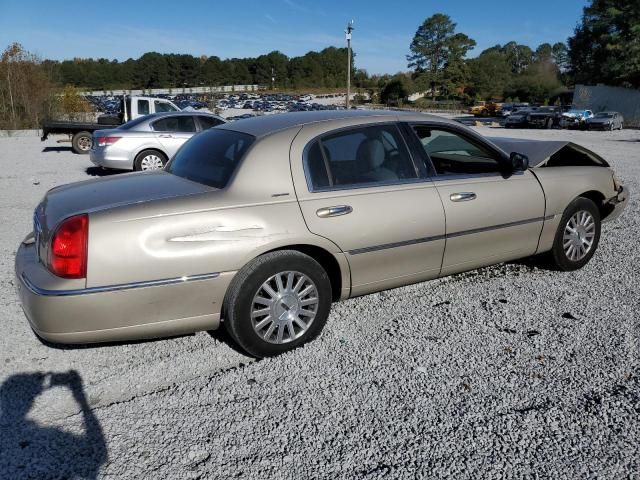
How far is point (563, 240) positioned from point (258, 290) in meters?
3.09

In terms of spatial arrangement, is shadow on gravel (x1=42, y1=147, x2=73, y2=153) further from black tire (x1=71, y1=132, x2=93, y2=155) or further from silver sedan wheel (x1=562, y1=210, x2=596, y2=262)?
silver sedan wheel (x1=562, y1=210, x2=596, y2=262)

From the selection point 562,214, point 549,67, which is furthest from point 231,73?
point 562,214

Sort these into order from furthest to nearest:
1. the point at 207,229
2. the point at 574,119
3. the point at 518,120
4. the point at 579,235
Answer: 1. the point at 518,120
2. the point at 574,119
3. the point at 579,235
4. the point at 207,229

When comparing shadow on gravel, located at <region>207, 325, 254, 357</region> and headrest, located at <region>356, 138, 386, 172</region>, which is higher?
headrest, located at <region>356, 138, 386, 172</region>

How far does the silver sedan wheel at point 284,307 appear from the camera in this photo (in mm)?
3262

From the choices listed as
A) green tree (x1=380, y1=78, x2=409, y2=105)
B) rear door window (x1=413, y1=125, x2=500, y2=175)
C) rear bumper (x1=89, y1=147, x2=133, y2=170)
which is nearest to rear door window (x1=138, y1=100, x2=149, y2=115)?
rear bumper (x1=89, y1=147, x2=133, y2=170)

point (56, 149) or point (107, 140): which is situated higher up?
point (107, 140)

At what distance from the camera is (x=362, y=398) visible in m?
2.92

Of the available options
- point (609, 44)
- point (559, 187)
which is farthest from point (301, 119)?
point (609, 44)

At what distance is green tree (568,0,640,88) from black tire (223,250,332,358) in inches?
1995

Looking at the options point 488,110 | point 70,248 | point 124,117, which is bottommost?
point 70,248

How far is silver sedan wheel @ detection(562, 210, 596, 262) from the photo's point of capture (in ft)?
15.8

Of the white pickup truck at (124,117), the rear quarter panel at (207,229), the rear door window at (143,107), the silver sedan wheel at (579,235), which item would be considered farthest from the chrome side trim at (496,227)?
the rear door window at (143,107)

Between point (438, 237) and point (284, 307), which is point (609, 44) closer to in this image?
point (438, 237)
